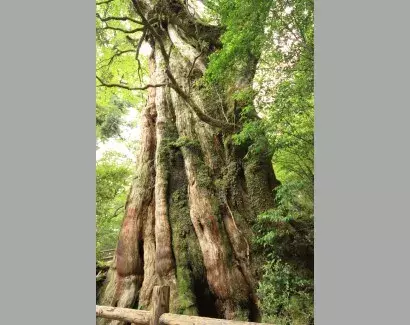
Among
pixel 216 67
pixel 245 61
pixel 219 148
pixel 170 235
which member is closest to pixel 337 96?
pixel 245 61

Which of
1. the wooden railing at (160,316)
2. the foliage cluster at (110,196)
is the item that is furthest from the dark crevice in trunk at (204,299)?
the foliage cluster at (110,196)

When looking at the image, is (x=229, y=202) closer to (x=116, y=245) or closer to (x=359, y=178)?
(x=116, y=245)

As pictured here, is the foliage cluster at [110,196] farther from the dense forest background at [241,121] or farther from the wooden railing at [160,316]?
the wooden railing at [160,316]

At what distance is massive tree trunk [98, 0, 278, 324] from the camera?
3143 mm

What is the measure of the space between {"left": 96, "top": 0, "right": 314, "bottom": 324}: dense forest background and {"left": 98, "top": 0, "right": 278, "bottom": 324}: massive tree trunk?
0.07 feet

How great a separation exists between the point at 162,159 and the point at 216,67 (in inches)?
44.8

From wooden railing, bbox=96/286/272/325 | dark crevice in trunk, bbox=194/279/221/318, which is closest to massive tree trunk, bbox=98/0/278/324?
dark crevice in trunk, bbox=194/279/221/318

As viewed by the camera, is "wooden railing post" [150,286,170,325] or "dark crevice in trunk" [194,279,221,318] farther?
"dark crevice in trunk" [194,279,221,318]

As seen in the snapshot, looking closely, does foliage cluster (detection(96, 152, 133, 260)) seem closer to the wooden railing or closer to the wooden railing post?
the wooden railing

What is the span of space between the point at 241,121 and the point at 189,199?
33.2 inches

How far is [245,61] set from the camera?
3.02 meters

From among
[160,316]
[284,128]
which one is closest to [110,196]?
[160,316]

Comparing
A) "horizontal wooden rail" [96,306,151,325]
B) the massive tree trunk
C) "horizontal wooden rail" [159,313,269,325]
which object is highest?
the massive tree trunk

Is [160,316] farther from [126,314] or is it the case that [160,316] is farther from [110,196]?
[110,196]
